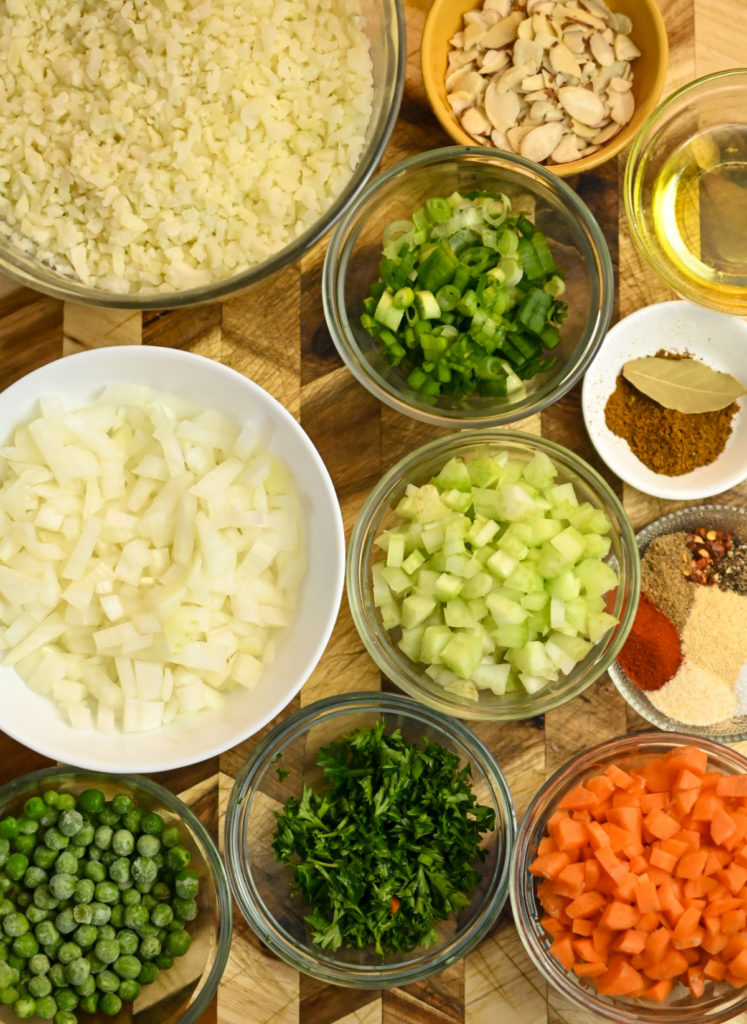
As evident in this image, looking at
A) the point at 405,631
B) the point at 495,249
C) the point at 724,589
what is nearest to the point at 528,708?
the point at 405,631

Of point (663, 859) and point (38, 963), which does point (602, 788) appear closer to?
point (663, 859)

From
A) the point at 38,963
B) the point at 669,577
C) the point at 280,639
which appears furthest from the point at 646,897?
the point at 38,963

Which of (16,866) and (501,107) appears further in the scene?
(501,107)

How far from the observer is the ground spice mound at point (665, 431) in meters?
2.26

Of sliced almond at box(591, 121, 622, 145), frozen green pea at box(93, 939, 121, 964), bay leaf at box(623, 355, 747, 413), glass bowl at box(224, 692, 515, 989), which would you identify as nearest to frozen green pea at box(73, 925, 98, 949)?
frozen green pea at box(93, 939, 121, 964)

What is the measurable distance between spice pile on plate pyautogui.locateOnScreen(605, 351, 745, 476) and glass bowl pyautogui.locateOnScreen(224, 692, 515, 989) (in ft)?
2.66

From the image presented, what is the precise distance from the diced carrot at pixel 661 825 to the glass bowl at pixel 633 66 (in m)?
1.45

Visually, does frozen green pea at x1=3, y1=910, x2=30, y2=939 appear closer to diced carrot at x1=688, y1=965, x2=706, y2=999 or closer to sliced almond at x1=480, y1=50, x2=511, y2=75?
diced carrot at x1=688, y1=965, x2=706, y2=999

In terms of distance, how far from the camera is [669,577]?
2.27 metres

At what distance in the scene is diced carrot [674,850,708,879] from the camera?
198cm

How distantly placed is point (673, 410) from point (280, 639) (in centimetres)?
108

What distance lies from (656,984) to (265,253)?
1784mm

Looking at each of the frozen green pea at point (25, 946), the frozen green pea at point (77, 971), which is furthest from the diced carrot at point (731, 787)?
the frozen green pea at point (25, 946)

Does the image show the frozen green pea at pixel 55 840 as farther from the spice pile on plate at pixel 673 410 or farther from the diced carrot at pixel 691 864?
the spice pile on plate at pixel 673 410
